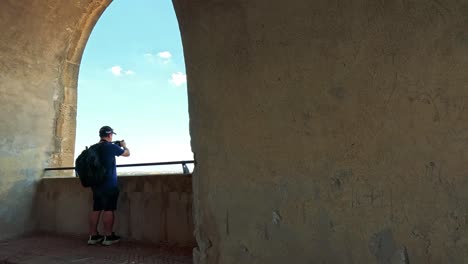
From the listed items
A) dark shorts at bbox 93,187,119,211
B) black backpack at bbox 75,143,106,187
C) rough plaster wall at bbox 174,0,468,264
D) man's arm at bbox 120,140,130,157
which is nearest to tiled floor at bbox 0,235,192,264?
dark shorts at bbox 93,187,119,211

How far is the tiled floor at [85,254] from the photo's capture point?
306 centimetres

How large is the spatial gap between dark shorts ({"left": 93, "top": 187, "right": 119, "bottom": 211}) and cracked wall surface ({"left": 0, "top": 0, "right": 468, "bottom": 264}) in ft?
6.17

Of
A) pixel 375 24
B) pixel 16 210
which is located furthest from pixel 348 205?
pixel 16 210

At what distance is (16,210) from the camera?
4512 mm

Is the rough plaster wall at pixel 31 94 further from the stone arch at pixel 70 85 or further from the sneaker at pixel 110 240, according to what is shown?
the sneaker at pixel 110 240

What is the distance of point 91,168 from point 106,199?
362 mm

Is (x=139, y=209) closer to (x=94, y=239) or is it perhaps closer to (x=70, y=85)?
(x=94, y=239)

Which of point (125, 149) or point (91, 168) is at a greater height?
point (125, 149)

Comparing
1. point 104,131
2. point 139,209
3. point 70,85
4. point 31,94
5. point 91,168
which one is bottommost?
point 139,209

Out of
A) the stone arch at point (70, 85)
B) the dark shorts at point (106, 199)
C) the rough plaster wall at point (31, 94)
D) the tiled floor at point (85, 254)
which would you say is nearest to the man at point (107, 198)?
the dark shorts at point (106, 199)

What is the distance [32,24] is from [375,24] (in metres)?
4.61

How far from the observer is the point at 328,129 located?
171 cm

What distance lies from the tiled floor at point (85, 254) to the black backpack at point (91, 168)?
0.68m

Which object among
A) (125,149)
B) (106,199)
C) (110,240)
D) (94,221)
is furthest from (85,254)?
(125,149)
